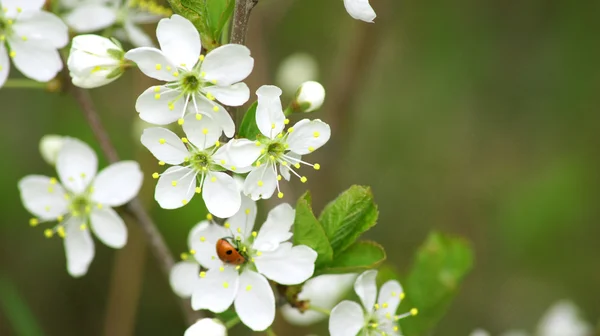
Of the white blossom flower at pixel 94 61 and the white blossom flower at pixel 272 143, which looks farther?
the white blossom flower at pixel 94 61

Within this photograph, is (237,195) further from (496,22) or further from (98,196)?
(496,22)

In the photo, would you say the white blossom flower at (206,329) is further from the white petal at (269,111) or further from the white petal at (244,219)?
the white petal at (269,111)

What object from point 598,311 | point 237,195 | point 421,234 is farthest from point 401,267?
point 237,195

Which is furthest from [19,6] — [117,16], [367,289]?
[367,289]

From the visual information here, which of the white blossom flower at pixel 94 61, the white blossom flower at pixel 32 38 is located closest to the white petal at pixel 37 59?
the white blossom flower at pixel 32 38

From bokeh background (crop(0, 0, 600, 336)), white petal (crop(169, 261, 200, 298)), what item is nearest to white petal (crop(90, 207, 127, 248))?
white petal (crop(169, 261, 200, 298))

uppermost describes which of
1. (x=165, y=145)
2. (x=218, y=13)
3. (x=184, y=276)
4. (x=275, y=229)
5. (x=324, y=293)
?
(x=218, y=13)

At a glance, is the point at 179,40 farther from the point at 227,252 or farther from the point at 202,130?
the point at 227,252
